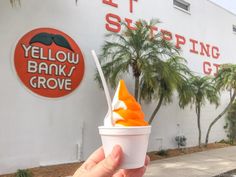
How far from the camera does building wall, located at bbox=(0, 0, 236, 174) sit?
6965mm

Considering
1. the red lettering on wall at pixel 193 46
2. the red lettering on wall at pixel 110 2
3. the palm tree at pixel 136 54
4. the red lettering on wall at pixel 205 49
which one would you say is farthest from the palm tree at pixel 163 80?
the red lettering on wall at pixel 205 49

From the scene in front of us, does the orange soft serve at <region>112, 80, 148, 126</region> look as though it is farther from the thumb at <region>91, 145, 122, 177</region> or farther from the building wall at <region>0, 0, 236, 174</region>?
the building wall at <region>0, 0, 236, 174</region>

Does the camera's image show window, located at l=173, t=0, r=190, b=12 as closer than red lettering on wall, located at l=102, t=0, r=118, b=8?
No

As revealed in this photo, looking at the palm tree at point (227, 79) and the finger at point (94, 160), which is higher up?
the palm tree at point (227, 79)

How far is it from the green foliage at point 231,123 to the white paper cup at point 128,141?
14.1 metres

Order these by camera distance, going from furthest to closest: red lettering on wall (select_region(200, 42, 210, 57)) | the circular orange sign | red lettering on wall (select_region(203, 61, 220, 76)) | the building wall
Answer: red lettering on wall (select_region(203, 61, 220, 76)) < red lettering on wall (select_region(200, 42, 210, 57)) < the circular orange sign < the building wall

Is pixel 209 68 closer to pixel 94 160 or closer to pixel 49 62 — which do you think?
pixel 49 62

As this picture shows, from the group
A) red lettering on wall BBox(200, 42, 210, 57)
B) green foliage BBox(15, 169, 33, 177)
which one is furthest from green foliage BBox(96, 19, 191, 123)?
red lettering on wall BBox(200, 42, 210, 57)

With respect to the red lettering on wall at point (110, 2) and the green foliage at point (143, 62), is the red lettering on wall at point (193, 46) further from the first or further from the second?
the red lettering on wall at point (110, 2)

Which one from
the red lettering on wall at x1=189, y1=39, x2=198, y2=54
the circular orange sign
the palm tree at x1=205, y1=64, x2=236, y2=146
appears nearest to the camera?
the circular orange sign

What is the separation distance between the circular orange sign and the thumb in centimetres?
619

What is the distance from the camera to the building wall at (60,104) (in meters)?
6.96

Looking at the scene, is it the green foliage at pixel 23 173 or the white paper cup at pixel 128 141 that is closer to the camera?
the white paper cup at pixel 128 141

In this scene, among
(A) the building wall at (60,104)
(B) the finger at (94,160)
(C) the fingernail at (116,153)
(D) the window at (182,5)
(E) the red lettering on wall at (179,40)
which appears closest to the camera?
(C) the fingernail at (116,153)
